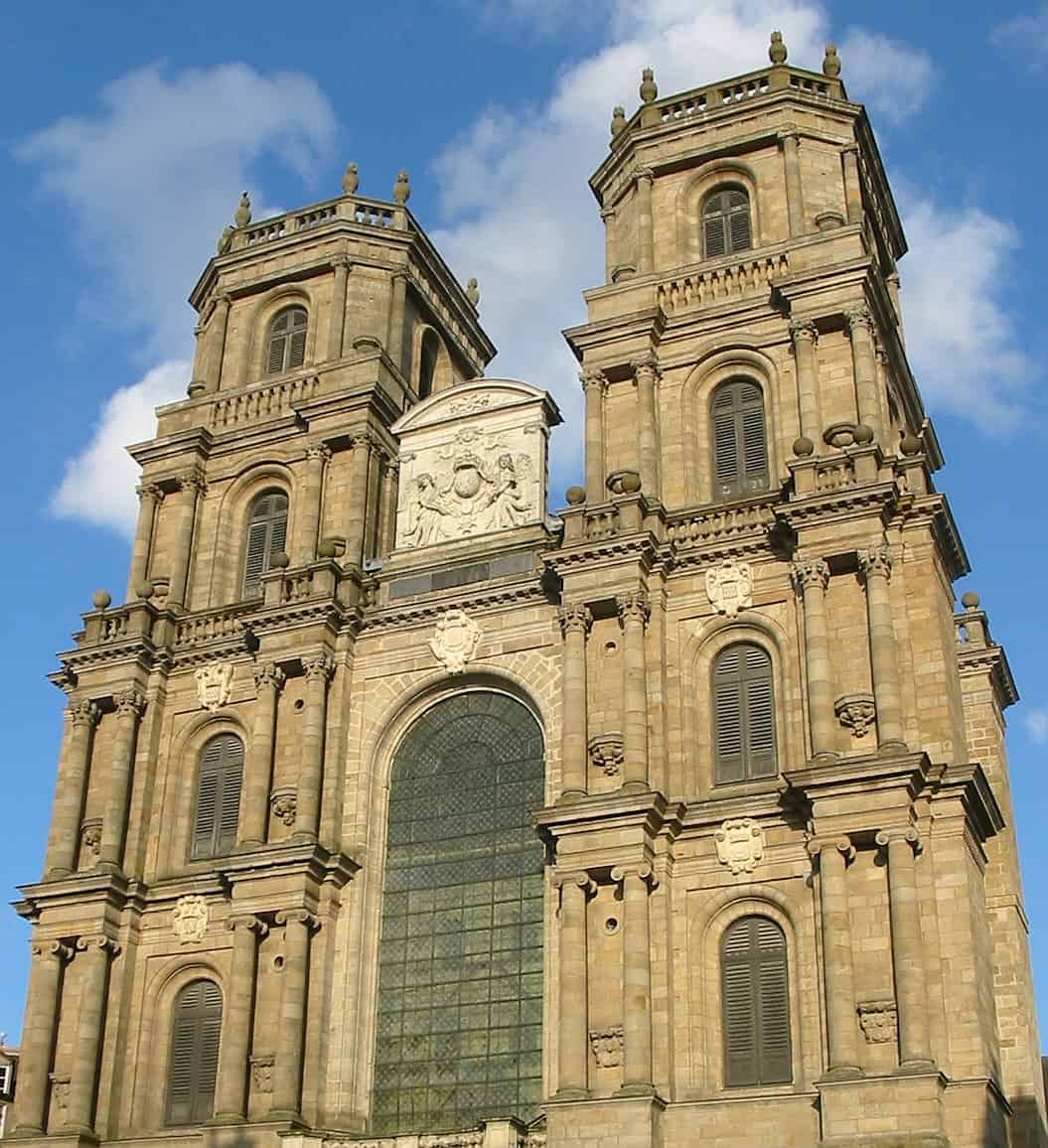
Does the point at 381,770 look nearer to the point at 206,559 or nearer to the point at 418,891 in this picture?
the point at 418,891

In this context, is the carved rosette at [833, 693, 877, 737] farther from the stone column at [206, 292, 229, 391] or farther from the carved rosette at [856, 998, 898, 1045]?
the stone column at [206, 292, 229, 391]

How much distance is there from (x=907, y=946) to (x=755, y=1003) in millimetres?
3192

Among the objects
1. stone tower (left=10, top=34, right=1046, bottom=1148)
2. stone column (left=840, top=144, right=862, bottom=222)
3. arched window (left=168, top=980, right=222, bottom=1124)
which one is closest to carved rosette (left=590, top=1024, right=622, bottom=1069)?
stone tower (left=10, top=34, right=1046, bottom=1148)

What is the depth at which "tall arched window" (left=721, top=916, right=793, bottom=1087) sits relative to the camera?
Result: 28750 millimetres

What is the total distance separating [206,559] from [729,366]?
1290 centimetres

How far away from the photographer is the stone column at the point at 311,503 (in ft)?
126

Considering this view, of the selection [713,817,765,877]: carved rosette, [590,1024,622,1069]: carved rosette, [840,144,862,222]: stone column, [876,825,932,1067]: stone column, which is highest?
[840,144,862,222]: stone column

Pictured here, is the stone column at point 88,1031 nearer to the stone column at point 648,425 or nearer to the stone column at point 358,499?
the stone column at point 358,499

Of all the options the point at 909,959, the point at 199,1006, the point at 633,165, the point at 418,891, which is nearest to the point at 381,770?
the point at 418,891

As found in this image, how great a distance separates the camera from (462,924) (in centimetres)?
3284

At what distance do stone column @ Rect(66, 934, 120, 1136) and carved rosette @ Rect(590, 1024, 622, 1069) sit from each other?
10.4 metres

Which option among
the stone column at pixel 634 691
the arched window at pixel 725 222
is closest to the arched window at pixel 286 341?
the arched window at pixel 725 222

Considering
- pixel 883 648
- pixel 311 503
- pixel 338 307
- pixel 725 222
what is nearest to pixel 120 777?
pixel 311 503

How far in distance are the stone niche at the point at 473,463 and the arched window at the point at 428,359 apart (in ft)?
20.3
